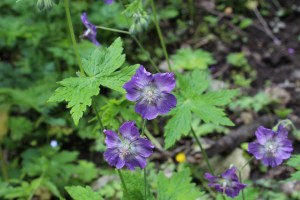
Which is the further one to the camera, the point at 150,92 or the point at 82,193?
the point at 82,193

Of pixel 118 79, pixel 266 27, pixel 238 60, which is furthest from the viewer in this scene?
pixel 266 27

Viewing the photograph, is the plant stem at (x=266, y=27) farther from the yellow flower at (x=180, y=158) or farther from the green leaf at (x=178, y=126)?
the green leaf at (x=178, y=126)

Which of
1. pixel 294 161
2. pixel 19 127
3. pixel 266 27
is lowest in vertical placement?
pixel 266 27

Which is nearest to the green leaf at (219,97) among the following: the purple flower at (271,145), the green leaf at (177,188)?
the purple flower at (271,145)

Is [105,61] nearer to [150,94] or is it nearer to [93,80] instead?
[93,80]

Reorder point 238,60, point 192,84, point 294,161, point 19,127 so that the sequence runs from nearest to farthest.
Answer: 1. point 294,161
2. point 192,84
3. point 19,127
4. point 238,60

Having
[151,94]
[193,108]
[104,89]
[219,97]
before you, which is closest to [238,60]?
[104,89]
